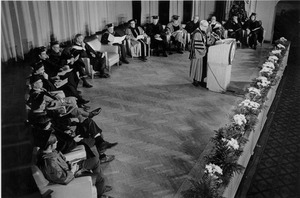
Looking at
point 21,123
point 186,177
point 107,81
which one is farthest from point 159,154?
point 107,81

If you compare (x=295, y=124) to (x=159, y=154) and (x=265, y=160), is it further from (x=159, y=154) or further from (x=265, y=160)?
(x=159, y=154)

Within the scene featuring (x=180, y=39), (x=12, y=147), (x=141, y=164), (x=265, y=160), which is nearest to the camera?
(x=12, y=147)

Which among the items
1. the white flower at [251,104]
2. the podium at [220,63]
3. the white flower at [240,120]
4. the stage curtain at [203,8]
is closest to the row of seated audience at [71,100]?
the podium at [220,63]

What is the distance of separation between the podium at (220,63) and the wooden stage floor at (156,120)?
0.22 metres

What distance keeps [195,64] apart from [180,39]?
3.25 meters

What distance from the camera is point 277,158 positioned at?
211 inches

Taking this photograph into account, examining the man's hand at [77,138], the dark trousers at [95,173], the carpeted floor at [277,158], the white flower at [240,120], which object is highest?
the white flower at [240,120]

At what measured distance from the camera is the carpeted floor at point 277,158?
4645mm

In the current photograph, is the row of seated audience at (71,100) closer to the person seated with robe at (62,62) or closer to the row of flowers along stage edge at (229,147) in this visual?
the person seated with robe at (62,62)

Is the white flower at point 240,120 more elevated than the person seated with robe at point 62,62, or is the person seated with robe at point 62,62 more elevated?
the person seated with robe at point 62,62

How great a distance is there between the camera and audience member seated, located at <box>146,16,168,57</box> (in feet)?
34.5

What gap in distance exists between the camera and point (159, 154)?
511cm

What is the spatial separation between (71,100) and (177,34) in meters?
6.04

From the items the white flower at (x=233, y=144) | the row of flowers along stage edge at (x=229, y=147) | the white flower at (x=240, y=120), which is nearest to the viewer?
the row of flowers along stage edge at (x=229, y=147)
